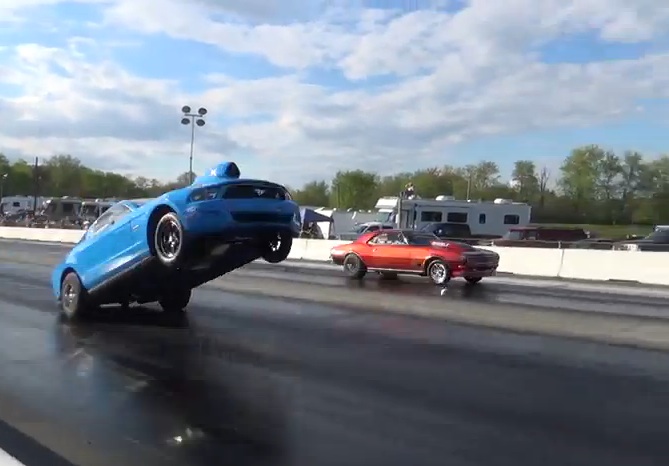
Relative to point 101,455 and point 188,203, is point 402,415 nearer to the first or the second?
point 101,455

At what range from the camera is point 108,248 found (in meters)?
11.6

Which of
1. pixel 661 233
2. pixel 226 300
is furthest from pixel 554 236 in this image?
pixel 226 300

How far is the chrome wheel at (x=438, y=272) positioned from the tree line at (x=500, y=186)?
6590cm

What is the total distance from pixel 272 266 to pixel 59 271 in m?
15.0

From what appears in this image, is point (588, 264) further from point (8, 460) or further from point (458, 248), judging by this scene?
point (8, 460)

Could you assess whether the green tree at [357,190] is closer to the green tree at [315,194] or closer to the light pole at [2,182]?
the green tree at [315,194]

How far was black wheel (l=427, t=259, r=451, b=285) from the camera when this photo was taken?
2130 cm

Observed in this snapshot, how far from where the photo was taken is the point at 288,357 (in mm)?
9367

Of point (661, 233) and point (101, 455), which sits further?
point (661, 233)

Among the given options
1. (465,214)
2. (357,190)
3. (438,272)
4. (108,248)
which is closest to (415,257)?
(438,272)

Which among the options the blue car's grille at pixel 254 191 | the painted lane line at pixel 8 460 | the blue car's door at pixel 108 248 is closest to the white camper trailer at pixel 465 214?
the blue car's door at pixel 108 248

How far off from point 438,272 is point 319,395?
14466mm

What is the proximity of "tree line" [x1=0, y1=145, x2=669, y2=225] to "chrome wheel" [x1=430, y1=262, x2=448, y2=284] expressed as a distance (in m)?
65.9

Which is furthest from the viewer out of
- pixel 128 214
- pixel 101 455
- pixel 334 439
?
pixel 128 214
